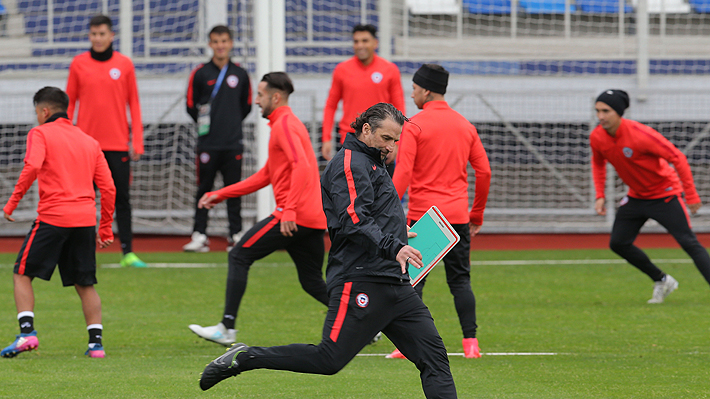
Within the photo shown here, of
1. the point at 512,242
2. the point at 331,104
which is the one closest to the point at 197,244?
the point at 331,104

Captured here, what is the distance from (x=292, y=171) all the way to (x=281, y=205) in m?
0.32

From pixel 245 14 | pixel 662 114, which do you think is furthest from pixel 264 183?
pixel 662 114

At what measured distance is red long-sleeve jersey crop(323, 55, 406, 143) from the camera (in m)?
9.12

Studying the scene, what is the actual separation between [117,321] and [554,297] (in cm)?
385

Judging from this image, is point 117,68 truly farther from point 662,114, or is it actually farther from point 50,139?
point 662,114

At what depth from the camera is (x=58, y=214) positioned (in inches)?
229

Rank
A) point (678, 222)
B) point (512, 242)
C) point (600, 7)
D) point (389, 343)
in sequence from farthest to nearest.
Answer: point (600, 7) < point (512, 242) < point (678, 222) < point (389, 343)

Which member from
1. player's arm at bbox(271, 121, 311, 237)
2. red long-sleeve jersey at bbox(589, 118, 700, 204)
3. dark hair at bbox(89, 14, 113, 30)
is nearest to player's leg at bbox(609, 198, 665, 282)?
red long-sleeve jersey at bbox(589, 118, 700, 204)

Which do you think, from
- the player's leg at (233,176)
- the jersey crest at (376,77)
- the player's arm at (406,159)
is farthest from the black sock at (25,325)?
the player's leg at (233,176)

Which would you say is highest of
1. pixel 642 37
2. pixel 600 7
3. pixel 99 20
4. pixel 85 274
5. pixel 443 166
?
pixel 600 7

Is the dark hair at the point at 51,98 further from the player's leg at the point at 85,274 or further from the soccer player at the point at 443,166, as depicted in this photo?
the soccer player at the point at 443,166

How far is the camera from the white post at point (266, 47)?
34.6 feet

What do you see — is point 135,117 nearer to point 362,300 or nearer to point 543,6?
point 362,300

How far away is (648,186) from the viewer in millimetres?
7703
